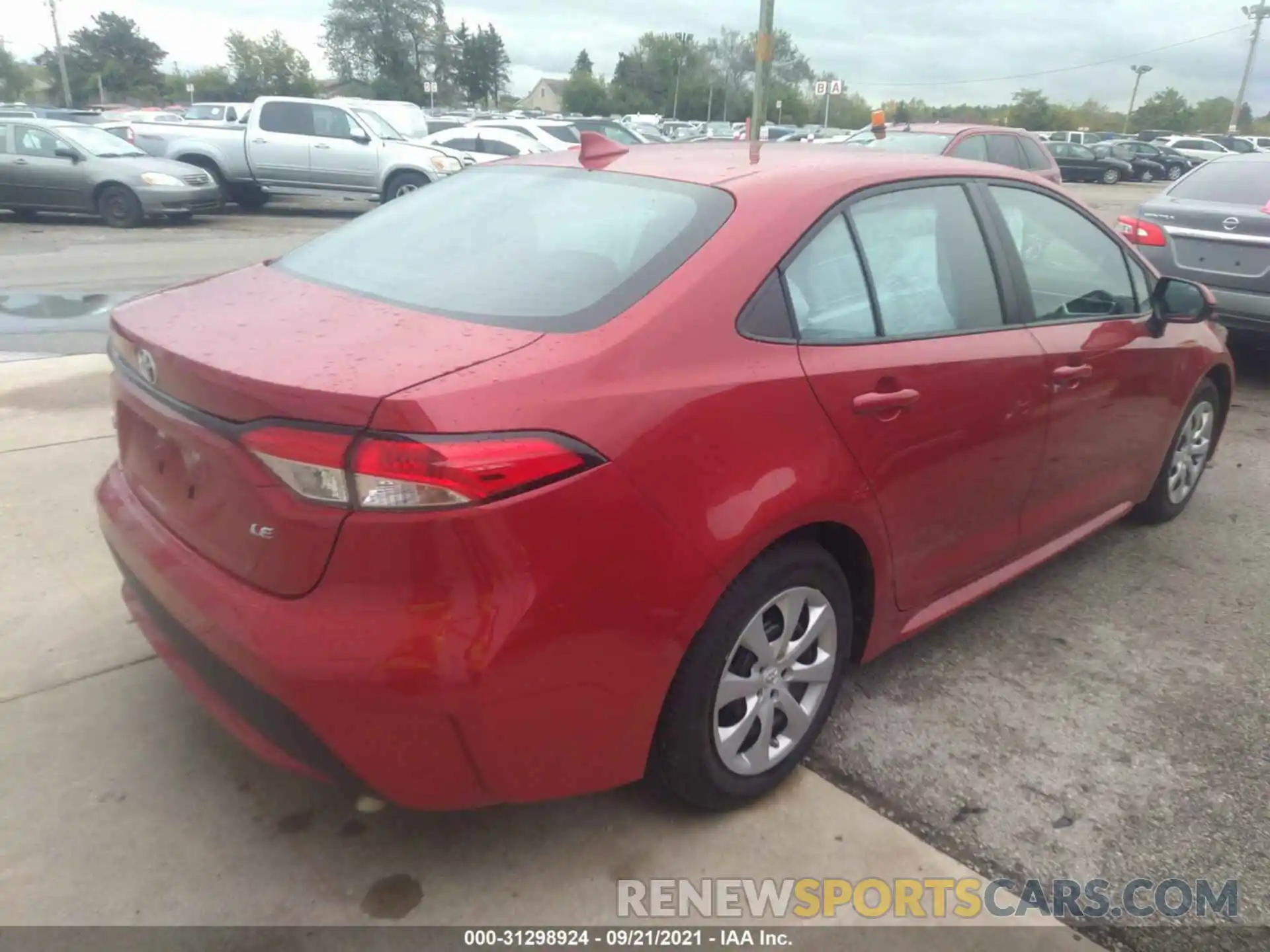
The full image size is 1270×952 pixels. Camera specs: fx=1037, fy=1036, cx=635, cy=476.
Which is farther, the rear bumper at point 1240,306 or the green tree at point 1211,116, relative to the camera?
the green tree at point 1211,116

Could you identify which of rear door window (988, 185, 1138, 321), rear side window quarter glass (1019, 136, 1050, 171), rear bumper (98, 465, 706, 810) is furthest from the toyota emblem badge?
rear side window quarter glass (1019, 136, 1050, 171)

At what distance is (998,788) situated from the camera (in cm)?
275

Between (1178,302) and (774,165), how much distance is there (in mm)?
1951

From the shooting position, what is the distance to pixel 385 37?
76.9 meters

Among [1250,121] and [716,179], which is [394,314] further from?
[1250,121]

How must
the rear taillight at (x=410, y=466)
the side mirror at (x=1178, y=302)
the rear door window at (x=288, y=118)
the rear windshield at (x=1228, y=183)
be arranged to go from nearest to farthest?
Result: the rear taillight at (x=410, y=466) < the side mirror at (x=1178, y=302) < the rear windshield at (x=1228, y=183) < the rear door window at (x=288, y=118)

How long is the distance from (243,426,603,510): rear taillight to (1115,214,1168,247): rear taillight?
21.0 feet

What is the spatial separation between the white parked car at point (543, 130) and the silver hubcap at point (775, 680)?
53.5 ft

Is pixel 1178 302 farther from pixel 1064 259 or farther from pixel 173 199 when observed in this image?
pixel 173 199

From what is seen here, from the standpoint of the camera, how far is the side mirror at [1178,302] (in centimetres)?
387

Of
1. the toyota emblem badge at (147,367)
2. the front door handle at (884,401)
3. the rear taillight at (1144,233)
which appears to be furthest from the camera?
the rear taillight at (1144,233)

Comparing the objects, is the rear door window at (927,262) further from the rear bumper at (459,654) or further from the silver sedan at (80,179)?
the silver sedan at (80,179)

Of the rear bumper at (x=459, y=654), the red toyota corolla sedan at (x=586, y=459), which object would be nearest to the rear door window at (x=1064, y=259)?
the red toyota corolla sedan at (x=586, y=459)

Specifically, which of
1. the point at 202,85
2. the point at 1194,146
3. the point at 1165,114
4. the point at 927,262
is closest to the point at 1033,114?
the point at 1165,114
